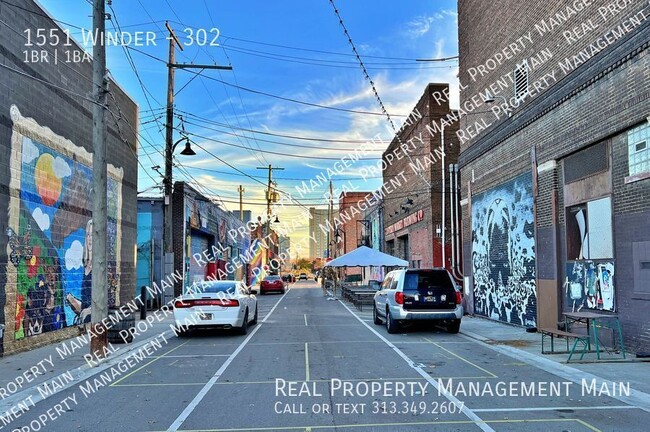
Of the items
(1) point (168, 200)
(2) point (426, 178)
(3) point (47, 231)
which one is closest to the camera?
(3) point (47, 231)

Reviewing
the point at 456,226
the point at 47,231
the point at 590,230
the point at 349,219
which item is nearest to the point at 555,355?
the point at 590,230

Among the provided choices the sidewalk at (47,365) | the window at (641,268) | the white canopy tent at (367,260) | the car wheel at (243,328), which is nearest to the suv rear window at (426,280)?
the car wheel at (243,328)

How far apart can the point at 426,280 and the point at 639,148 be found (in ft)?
20.9

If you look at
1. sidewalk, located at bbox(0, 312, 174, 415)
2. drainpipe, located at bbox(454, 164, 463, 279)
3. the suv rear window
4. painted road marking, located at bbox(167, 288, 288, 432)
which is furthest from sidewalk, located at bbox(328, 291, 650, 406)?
drainpipe, located at bbox(454, 164, 463, 279)

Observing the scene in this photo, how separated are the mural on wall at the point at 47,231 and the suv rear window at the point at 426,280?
890 cm

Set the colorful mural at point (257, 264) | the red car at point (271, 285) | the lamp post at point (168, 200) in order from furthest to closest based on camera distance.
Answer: the colorful mural at point (257, 264) < the red car at point (271, 285) < the lamp post at point (168, 200)

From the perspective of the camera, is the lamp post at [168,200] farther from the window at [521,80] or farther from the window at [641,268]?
the window at [641,268]

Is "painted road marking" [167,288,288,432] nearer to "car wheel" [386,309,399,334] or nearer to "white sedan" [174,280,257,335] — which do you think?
"white sedan" [174,280,257,335]

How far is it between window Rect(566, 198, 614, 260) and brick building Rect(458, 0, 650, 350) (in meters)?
0.03

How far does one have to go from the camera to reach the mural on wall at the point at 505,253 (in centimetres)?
1596

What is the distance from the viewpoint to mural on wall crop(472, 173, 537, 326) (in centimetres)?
1596

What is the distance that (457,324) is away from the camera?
51.1 ft

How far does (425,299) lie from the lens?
49.7 feet

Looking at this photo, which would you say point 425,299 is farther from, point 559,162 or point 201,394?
point 201,394
